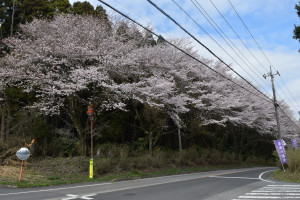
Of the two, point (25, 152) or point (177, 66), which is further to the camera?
point (177, 66)

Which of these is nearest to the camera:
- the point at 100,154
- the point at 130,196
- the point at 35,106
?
the point at 130,196

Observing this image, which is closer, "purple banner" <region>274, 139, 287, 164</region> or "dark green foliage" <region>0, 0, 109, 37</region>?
"purple banner" <region>274, 139, 287, 164</region>

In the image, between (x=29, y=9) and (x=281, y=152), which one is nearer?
(x=281, y=152)

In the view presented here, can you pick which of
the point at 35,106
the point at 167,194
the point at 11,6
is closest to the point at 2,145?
the point at 35,106

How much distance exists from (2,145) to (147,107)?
933cm

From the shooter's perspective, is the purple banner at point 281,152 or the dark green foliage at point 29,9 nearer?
the purple banner at point 281,152

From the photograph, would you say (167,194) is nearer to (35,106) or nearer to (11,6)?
(35,106)

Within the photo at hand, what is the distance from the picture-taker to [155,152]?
63.1 ft

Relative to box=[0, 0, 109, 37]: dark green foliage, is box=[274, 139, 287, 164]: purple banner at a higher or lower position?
lower

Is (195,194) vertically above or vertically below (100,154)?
below

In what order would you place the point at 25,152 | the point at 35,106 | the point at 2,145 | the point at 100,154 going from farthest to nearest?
the point at 100,154, the point at 35,106, the point at 2,145, the point at 25,152

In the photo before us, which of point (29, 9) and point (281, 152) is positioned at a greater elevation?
point (29, 9)

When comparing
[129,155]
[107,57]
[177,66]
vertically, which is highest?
[177,66]

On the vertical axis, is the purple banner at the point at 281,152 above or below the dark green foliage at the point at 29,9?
below
